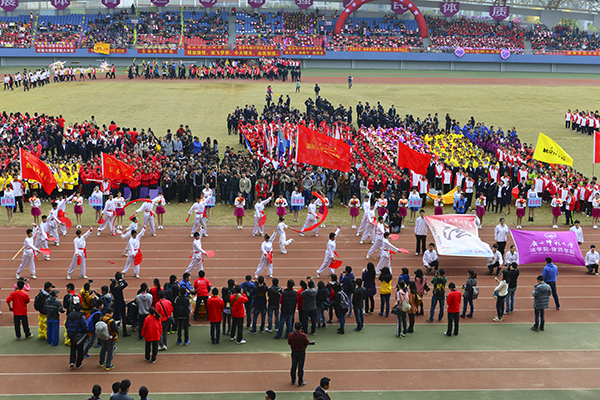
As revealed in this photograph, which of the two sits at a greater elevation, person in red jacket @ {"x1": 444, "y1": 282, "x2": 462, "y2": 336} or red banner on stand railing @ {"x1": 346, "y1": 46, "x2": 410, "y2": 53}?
red banner on stand railing @ {"x1": 346, "y1": 46, "x2": 410, "y2": 53}

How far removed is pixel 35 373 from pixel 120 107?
31115mm

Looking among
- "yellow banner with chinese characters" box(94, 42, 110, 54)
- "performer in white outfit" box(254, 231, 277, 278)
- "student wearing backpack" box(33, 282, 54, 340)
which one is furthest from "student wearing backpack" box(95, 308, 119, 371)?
"yellow banner with chinese characters" box(94, 42, 110, 54)

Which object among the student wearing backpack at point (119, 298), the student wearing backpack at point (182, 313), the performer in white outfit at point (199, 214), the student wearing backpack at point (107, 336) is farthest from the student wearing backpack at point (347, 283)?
the performer in white outfit at point (199, 214)

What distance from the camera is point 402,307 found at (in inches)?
488

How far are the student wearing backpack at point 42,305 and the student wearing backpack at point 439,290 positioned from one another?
26.2ft

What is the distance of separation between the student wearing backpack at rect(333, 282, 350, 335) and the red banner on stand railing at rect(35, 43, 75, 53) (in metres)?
58.0

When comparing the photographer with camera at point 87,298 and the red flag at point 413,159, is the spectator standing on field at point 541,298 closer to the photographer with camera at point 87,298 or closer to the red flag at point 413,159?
the red flag at point 413,159

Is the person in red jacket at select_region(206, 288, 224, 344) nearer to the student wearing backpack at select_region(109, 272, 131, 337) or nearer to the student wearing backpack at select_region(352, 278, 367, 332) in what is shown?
the student wearing backpack at select_region(109, 272, 131, 337)

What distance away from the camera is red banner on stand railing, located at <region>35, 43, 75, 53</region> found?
6216 cm

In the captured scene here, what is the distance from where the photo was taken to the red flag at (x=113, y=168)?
68.2 ft

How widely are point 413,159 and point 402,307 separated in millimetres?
9582

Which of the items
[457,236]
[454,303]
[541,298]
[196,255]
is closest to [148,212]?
[196,255]

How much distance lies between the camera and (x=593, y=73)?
215 ft

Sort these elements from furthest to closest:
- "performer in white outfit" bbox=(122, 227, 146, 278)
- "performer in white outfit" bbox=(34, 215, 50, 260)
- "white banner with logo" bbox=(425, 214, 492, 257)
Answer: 1. "performer in white outfit" bbox=(34, 215, 50, 260)
2. "white banner with logo" bbox=(425, 214, 492, 257)
3. "performer in white outfit" bbox=(122, 227, 146, 278)
